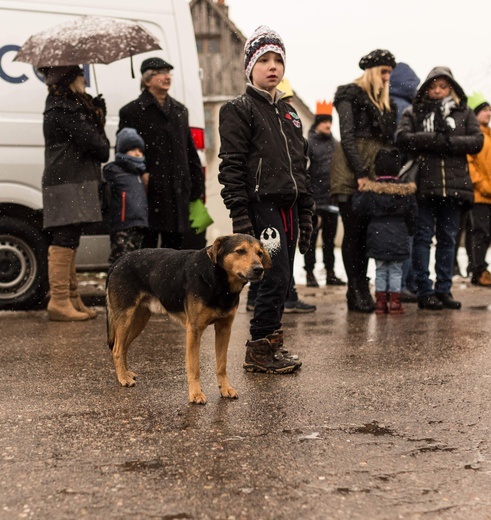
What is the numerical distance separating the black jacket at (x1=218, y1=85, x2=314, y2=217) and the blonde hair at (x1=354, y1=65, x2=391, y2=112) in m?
2.99

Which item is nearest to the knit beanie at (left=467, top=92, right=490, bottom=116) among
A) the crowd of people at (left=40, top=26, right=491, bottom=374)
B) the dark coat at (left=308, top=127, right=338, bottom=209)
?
the dark coat at (left=308, top=127, right=338, bottom=209)

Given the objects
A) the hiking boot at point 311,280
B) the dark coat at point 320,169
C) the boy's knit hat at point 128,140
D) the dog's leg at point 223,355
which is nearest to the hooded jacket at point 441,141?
the boy's knit hat at point 128,140

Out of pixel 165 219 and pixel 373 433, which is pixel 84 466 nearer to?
pixel 373 433

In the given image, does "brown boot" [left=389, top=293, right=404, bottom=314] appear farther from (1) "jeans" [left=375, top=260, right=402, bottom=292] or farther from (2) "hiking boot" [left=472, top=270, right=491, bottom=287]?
(2) "hiking boot" [left=472, top=270, right=491, bottom=287]

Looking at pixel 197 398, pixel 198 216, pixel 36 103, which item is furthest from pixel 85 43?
pixel 197 398

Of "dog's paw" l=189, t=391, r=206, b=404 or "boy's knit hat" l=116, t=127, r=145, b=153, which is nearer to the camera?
"dog's paw" l=189, t=391, r=206, b=404

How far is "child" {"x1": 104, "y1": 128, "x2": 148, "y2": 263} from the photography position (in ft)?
26.7

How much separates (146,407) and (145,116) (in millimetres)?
3991

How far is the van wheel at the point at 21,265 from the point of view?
8445 mm

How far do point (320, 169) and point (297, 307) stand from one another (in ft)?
12.4

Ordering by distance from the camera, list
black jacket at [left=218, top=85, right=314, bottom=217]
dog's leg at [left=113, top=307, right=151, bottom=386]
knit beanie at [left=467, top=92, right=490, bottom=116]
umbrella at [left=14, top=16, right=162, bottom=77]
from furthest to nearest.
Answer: knit beanie at [left=467, top=92, right=490, bottom=116]
umbrella at [left=14, top=16, right=162, bottom=77]
black jacket at [left=218, top=85, right=314, bottom=217]
dog's leg at [left=113, top=307, right=151, bottom=386]

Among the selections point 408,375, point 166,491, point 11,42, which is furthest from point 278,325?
point 11,42

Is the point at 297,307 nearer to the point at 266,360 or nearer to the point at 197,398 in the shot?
A: the point at 266,360

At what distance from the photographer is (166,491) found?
11.1 feet
